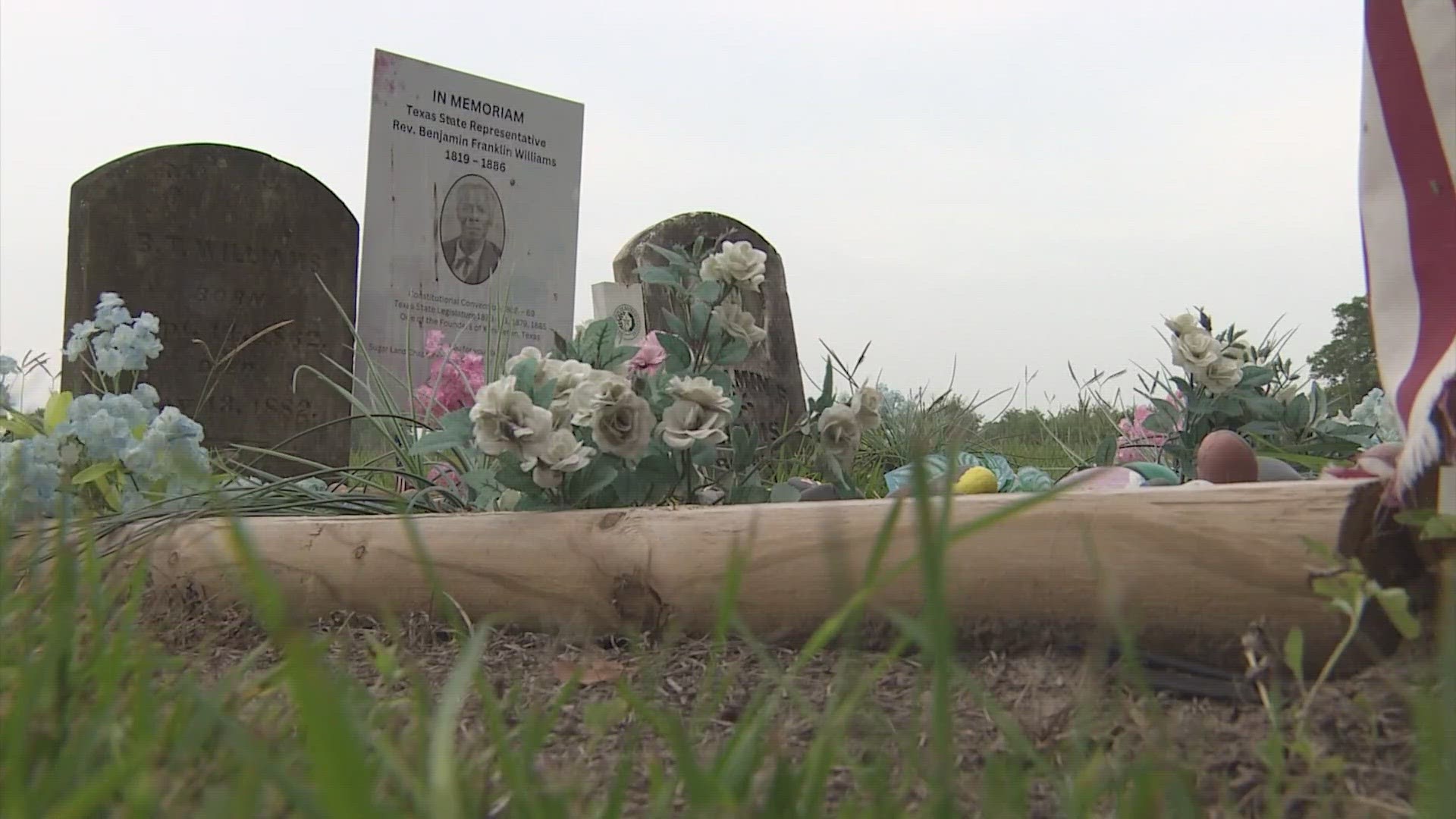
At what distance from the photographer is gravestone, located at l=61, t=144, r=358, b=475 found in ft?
15.3

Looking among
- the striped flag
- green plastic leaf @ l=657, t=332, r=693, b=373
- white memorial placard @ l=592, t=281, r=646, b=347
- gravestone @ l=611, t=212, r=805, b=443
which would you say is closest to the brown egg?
the striped flag

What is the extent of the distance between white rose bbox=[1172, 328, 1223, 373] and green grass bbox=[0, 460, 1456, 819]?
1.69 m

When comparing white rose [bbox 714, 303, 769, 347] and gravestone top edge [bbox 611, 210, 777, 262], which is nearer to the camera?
white rose [bbox 714, 303, 769, 347]

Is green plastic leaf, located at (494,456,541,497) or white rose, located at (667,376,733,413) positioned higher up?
white rose, located at (667,376,733,413)

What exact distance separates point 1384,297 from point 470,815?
4.51 feet

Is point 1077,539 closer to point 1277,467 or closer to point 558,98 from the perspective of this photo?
point 1277,467

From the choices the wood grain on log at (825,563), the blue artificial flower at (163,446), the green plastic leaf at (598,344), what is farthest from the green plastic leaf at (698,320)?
the blue artificial flower at (163,446)

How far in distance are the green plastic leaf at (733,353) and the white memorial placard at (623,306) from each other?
383 centimetres

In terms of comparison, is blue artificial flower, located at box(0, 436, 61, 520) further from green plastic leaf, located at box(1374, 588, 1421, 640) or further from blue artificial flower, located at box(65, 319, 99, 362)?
green plastic leaf, located at box(1374, 588, 1421, 640)

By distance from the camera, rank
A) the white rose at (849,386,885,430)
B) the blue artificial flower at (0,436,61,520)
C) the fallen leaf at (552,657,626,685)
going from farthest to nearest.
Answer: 1. the blue artificial flower at (0,436,61,520)
2. the white rose at (849,386,885,430)
3. the fallen leaf at (552,657,626,685)

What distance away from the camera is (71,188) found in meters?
4.70

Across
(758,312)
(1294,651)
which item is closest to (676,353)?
(1294,651)

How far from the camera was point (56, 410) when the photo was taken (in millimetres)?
2789

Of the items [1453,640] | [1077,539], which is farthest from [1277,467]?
[1453,640]
